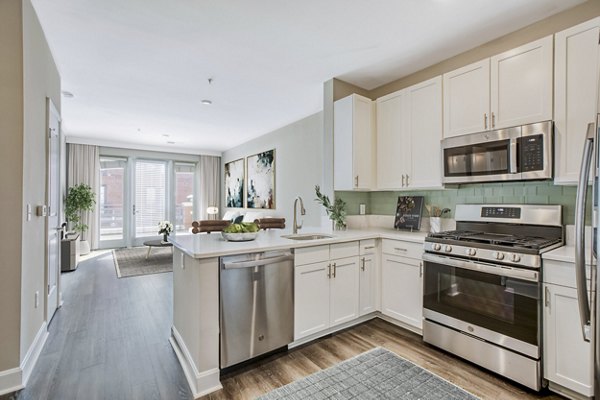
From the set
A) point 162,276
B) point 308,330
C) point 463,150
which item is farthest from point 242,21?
point 162,276

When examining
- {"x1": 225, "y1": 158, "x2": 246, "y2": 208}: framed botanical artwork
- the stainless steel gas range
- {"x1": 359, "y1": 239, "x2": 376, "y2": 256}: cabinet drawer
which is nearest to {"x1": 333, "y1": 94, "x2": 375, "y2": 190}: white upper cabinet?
{"x1": 359, "y1": 239, "x2": 376, "y2": 256}: cabinet drawer

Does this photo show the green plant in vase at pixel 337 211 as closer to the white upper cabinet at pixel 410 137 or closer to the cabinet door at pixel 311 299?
the white upper cabinet at pixel 410 137

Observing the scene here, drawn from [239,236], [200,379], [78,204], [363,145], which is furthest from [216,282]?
[78,204]

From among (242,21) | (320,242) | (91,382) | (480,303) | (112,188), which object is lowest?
(91,382)

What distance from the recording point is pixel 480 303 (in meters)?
2.14

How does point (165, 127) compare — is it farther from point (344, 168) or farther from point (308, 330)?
point (308, 330)

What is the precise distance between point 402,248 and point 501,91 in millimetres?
1555

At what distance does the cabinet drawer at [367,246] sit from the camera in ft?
9.34

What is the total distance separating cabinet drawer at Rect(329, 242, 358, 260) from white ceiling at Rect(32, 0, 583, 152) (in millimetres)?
1880

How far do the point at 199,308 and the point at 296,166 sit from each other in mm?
3771

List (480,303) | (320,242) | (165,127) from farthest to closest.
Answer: (165,127) → (320,242) → (480,303)

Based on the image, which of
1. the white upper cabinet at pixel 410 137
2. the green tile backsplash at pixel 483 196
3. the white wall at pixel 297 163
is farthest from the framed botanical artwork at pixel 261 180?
the white upper cabinet at pixel 410 137

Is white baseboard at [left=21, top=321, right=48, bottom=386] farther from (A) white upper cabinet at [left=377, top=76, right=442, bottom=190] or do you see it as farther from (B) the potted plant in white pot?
(B) the potted plant in white pot

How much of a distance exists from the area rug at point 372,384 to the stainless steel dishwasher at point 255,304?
37 cm
